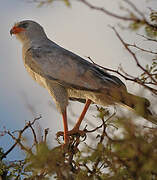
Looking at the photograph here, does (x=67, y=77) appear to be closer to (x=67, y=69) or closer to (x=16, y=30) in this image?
(x=67, y=69)

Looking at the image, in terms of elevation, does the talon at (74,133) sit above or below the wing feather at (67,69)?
below

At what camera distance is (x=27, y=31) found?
7.24 meters

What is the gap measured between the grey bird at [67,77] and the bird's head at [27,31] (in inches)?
11.0

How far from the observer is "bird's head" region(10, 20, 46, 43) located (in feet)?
23.4

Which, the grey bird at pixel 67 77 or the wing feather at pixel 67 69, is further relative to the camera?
the wing feather at pixel 67 69

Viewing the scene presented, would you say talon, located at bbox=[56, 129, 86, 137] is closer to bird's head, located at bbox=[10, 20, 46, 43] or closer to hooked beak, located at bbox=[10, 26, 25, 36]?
bird's head, located at bbox=[10, 20, 46, 43]

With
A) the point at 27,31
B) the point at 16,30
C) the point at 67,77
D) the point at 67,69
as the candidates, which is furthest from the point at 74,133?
the point at 16,30

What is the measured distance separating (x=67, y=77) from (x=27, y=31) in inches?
65.2

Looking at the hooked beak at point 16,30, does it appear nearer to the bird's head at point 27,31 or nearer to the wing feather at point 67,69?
the bird's head at point 27,31

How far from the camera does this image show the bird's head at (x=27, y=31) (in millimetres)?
7145

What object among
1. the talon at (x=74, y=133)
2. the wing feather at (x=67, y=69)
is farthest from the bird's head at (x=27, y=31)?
the talon at (x=74, y=133)

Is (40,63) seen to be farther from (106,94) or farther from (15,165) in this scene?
(15,165)

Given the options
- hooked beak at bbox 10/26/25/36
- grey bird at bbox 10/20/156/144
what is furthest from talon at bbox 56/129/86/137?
hooked beak at bbox 10/26/25/36

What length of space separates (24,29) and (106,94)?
2.81 meters
